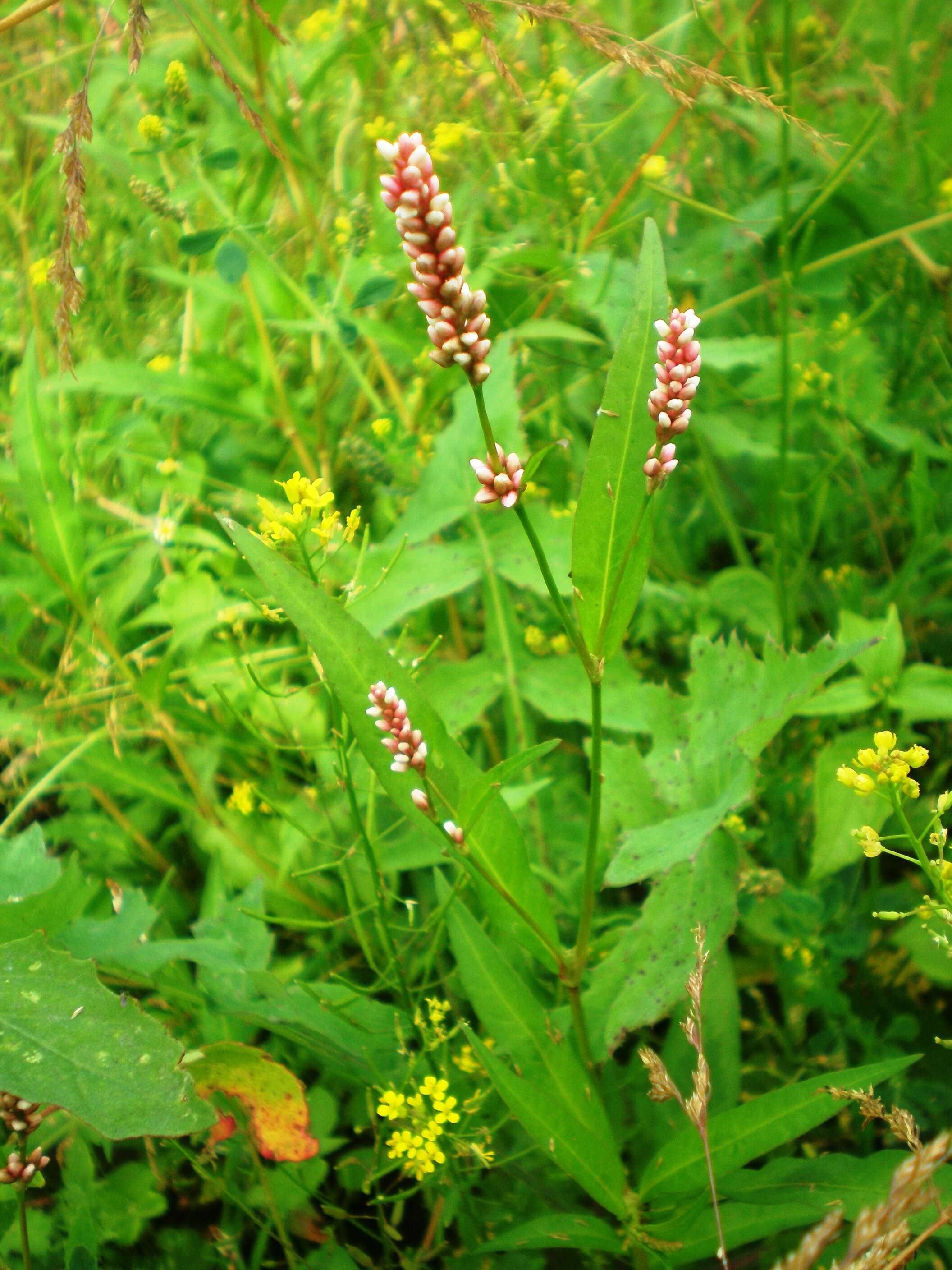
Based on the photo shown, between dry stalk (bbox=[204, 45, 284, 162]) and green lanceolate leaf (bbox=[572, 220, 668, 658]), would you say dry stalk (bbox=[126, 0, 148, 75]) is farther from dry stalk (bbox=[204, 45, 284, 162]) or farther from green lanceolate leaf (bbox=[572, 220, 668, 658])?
green lanceolate leaf (bbox=[572, 220, 668, 658])

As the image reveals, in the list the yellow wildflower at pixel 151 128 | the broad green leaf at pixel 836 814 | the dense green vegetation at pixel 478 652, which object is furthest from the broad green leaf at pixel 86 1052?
the yellow wildflower at pixel 151 128

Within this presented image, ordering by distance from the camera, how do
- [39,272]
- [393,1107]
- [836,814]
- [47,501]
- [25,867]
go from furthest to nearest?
[39,272]
[47,501]
[836,814]
[25,867]
[393,1107]

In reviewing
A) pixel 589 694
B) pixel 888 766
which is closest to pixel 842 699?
pixel 589 694

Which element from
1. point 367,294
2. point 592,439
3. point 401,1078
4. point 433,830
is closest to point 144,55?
point 367,294

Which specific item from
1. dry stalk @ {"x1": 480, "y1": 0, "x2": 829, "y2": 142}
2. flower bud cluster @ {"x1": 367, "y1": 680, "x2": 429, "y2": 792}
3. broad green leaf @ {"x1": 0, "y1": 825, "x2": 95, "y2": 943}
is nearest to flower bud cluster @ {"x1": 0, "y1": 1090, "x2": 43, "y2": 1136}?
broad green leaf @ {"x1": 0, "y1": 825, "x2": 95, "y2": 943}

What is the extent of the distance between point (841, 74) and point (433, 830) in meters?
2.47

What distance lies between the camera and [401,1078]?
1.32 meters

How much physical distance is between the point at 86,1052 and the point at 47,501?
101 cm

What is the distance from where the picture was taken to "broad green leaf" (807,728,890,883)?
4.52 ft

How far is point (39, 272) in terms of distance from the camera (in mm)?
2355

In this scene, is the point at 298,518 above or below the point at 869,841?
above

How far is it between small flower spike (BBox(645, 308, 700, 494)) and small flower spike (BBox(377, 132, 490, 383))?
16 centimetres

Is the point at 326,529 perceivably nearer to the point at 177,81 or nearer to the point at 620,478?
the point at 620,478

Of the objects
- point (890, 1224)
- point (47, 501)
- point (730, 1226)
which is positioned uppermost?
point (47, 501)
